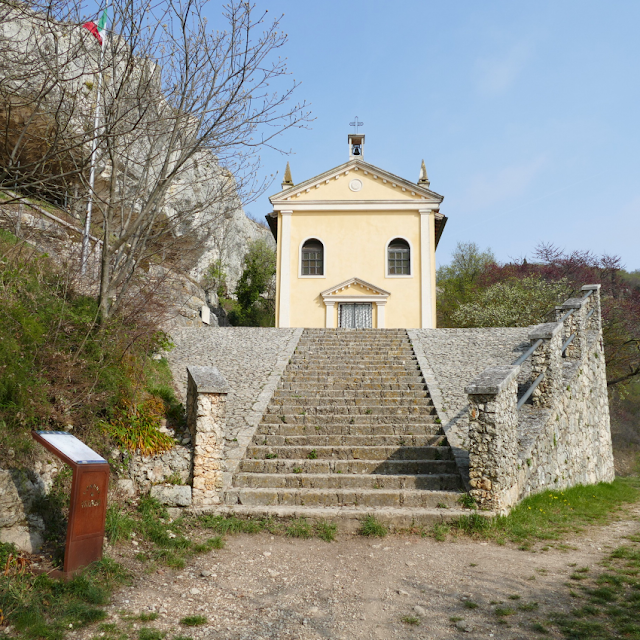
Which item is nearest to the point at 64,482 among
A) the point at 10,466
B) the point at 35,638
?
the point at 10,466

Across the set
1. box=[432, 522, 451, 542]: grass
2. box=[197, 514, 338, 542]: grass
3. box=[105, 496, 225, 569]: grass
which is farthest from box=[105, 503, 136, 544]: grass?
box=[432, 522, 451, 542]: grass

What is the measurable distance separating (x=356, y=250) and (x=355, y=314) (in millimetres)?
2589

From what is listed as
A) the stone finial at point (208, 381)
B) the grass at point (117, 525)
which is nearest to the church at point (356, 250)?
the stone finial at point (208, 381)

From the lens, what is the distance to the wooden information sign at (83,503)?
4.21 m

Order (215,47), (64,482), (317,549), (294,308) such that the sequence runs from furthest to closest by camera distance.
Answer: (294,308) < (215,47) < (317,549) < (64,482)

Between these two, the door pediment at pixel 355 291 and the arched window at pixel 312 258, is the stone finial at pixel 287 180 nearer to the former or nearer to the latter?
the arched window at pixel 312 258

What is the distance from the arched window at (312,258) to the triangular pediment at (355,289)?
920mm

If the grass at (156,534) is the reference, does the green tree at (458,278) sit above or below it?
above


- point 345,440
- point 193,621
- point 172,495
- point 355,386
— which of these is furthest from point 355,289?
point 193,621

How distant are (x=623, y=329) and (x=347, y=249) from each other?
39.3 ft

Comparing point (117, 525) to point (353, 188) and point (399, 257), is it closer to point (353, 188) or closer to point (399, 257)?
point (399, 257)

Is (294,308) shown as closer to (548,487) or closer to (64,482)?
(548,487)

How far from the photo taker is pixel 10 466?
4746 millimetres

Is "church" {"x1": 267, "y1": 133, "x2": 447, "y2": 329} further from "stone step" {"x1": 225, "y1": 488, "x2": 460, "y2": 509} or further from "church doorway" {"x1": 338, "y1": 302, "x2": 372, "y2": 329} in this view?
"stone step" {"x1": 225, "y1": 488, "x2": 460, "y2": 509}
